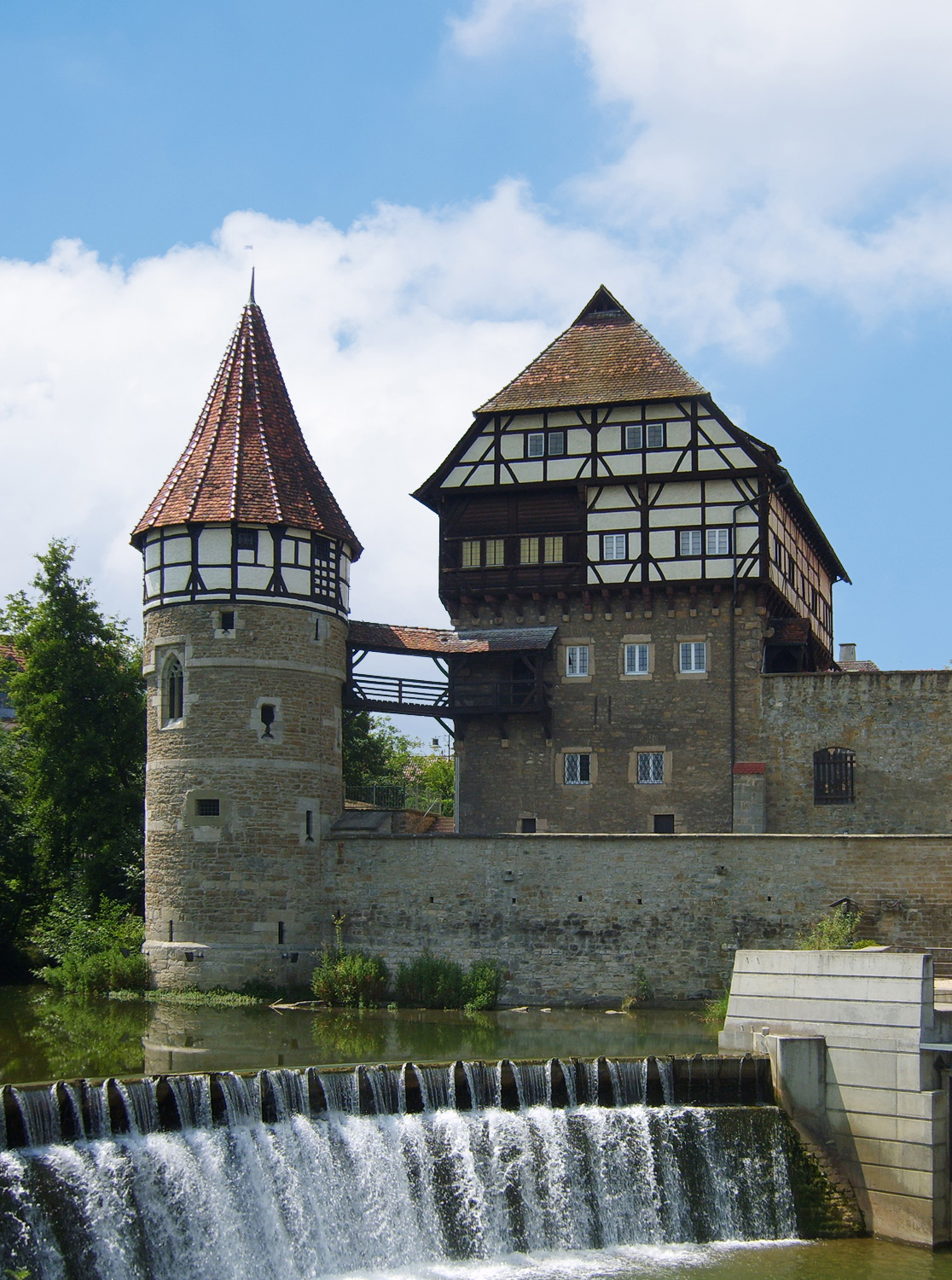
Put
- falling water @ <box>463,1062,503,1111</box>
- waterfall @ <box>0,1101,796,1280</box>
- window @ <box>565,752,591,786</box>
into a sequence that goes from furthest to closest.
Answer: window @ <box>565,752,591,786</box>
falling water @ <box>463,1062,503,1111</box>
waterfall @ <box>0,1101,796,1280</box>

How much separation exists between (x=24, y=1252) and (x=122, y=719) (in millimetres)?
23330

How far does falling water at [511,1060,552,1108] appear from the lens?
2123cm

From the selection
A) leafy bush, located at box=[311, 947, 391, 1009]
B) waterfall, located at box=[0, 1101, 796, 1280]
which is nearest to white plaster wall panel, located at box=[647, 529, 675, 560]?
leafy bush, located at box=[311, 947, 391, 1009]

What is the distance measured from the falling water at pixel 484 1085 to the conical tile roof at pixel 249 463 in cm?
1581

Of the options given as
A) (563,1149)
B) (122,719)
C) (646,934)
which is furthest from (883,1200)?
(122,719)

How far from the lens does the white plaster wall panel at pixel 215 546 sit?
3369 centimetres

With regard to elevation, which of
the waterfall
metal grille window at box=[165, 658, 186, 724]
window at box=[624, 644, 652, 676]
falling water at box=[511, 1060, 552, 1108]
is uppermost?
window at box=[624, 644, 652, 676]

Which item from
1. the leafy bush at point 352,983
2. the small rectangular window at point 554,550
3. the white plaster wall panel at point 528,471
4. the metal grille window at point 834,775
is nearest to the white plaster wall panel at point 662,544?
the small rectangular window at point 554,550

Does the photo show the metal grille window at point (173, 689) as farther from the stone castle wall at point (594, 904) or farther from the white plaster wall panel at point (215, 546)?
the stone castle wall at point (594, 904)

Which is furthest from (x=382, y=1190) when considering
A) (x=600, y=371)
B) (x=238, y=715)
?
(x=600, y=371)

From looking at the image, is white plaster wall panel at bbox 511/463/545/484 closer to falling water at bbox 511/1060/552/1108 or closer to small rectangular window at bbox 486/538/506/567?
small rectangular window at bbox 486/538/506/567

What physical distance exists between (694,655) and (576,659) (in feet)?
9.49

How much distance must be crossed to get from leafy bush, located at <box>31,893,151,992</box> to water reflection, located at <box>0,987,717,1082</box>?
0.82m

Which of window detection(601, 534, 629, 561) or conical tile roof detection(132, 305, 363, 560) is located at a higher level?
conical tile roof detection(132, 305, 363, 560)
